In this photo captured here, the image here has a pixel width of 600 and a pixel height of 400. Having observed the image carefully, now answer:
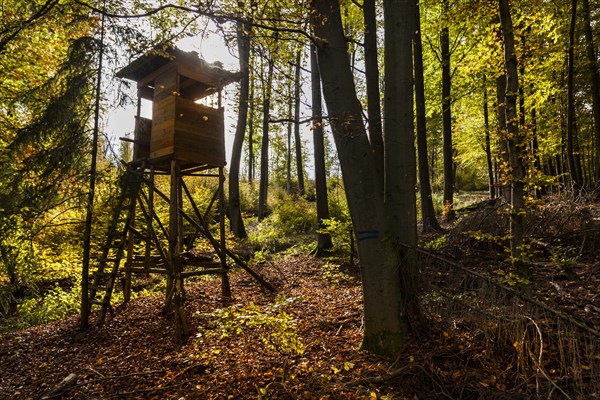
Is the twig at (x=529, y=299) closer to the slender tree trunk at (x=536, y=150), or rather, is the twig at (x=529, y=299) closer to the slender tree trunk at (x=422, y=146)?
the slender tree trunk at (x=536, y=150)

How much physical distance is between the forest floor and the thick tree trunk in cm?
31

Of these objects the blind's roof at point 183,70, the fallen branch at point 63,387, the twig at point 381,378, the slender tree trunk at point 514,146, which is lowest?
the fallen branch at point 63,387

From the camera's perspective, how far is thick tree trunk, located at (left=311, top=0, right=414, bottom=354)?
3.73 metres

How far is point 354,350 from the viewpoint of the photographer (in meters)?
4.00

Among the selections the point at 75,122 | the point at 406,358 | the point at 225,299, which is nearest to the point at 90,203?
the point at 75,122

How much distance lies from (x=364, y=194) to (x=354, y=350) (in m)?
1.90

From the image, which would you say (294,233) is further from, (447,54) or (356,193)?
(356,193)

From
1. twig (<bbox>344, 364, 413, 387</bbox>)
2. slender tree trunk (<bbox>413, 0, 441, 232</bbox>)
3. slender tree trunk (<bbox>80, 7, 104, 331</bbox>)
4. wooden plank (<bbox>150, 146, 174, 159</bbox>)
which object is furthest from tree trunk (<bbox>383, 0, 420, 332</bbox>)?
slender tree trunk (<bbox>413, 0, 441, 232</bbox>)

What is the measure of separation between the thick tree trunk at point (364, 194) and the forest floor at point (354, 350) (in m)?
0.31

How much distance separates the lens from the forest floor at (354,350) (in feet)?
10.2

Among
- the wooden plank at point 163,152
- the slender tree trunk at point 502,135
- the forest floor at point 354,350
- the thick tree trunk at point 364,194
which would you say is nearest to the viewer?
the forest floor at point 354,350

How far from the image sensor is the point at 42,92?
5.58m

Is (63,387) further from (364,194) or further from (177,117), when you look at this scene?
(177,117)

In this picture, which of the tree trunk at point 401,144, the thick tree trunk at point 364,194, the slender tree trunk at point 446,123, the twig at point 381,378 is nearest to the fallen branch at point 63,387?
the twig at point 381,378
